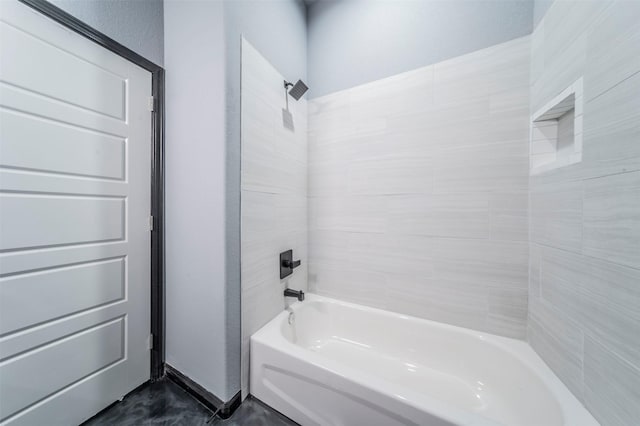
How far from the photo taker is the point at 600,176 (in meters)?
0.73

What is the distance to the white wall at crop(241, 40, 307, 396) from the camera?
1190 mm

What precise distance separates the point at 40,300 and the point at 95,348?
0.36 metres

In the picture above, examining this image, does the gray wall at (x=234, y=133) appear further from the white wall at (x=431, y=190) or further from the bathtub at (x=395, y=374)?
the white wall at (x=431, y=190)

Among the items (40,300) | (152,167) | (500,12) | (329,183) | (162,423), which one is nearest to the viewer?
(40,300)

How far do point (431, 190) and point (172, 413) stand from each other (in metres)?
1.85

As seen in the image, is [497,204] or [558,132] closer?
[558,132]

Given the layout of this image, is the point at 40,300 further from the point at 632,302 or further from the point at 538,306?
the point at 538,306

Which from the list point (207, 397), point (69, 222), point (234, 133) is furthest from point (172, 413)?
point (234, 133)

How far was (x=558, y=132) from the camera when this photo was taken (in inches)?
40.9

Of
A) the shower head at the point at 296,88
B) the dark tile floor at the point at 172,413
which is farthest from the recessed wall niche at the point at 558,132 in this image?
the dark tile floor at the point at 172,413

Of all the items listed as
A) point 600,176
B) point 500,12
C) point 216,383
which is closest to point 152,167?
point 216,383

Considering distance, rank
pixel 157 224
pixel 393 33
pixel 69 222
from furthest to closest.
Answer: pixel 393 33, pixel 157 224, pixel 69 222

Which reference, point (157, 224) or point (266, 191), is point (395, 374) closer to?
point (266, 191)

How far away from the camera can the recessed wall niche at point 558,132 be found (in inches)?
33.6
